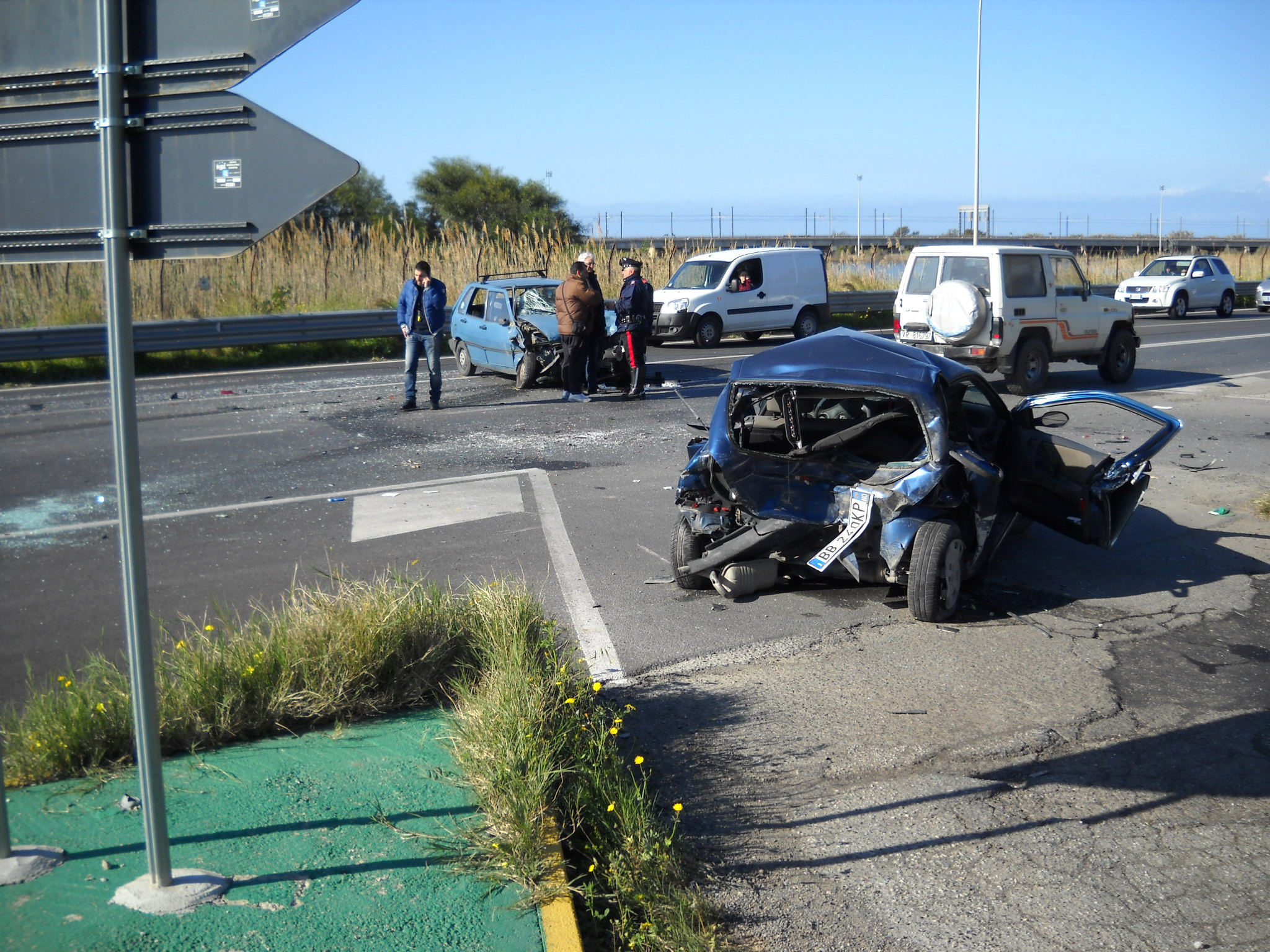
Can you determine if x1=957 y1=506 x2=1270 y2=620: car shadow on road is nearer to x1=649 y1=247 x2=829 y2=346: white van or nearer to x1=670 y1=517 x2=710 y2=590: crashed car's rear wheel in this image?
x1=670 y1=517 x2=710 y2=590: crashed car's rear wheel

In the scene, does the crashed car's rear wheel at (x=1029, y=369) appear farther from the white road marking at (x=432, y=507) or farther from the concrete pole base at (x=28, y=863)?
the concrete pole base at (x=28, y=863)

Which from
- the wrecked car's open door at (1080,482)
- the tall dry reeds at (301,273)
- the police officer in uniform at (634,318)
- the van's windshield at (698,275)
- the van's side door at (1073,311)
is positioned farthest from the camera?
the van's windshield at (698,275)

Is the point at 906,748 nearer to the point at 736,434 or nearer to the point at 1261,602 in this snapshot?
the point at 736,434

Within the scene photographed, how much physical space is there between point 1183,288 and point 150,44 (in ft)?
109

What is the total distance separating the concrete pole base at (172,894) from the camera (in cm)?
324

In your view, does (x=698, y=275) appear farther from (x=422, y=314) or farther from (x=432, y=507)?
(x=432, y=507)

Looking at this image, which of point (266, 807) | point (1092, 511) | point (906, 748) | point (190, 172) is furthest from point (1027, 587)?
point (190, 172)

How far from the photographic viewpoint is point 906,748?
4574 mm

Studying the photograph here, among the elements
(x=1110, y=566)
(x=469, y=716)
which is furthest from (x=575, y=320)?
(x=469, y=716)

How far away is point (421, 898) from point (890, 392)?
4.09 m

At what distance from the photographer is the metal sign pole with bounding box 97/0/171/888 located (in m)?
2.84

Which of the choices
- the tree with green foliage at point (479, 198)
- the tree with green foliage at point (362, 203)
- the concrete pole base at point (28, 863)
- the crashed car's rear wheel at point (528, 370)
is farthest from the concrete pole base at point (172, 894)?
the tree with green foliage at point (479, 198)

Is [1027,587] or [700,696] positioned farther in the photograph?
[1027,587]

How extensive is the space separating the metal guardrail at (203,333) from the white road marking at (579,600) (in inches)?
368
